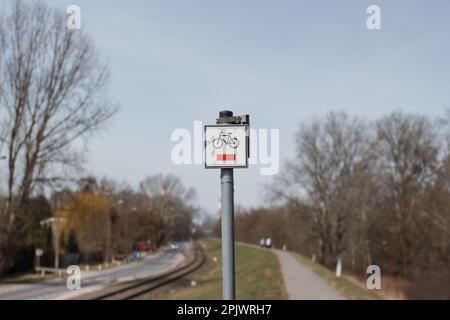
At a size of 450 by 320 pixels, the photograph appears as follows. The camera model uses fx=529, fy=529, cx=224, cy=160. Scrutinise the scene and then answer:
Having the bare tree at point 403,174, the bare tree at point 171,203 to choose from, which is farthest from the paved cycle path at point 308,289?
the bare tree at point 171,203

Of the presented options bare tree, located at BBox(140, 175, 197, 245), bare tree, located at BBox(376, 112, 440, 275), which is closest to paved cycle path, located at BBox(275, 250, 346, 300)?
bare tree, located at BBox(376, 112, 440, 275)

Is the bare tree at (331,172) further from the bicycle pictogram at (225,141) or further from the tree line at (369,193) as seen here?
the bicycle pictogram at (225,141)

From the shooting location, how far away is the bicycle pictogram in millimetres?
2914

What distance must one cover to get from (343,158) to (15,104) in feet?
110

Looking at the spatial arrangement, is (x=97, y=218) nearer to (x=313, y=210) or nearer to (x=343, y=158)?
(x=313, y=210)

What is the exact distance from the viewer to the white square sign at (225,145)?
2912 mm

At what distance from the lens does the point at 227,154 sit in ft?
9.57

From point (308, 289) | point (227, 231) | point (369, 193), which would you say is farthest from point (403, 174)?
point (227, 231)

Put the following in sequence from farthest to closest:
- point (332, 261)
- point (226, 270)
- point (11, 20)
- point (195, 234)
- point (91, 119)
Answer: point (195, 234) < point (332, 261) < point (91, 119) < point (11, 20) < point (226, 270)

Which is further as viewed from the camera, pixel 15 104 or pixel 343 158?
pixel 343 158
